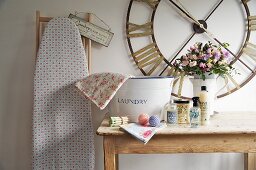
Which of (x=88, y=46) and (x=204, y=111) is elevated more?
(x=88, y=46)

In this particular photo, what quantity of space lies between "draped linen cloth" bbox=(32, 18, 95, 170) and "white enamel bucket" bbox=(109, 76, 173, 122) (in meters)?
0.32

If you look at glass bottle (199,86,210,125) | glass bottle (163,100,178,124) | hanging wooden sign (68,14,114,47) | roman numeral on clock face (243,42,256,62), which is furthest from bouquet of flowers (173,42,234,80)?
hanging wooden sign (68,14,114,47)

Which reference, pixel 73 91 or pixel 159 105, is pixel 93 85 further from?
pixel 159 105

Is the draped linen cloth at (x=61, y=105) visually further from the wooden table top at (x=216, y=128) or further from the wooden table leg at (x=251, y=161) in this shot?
the wooden table leg at (x=251, y=161)

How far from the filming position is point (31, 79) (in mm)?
2004

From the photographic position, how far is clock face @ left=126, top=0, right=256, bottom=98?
6.42ft

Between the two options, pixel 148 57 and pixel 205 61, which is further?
pixel 148 57

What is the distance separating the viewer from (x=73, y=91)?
6.12 ft

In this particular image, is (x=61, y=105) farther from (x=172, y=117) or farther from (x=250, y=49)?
(x=250, y=49)

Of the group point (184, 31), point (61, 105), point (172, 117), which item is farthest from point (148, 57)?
point (61, 105)

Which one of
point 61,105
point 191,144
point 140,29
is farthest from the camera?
point 140,29

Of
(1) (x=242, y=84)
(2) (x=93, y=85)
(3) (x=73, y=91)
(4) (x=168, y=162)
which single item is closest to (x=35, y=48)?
(3) (x=73, y=91)

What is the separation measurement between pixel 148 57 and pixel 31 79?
2.60ft

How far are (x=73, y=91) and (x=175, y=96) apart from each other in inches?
26.2
